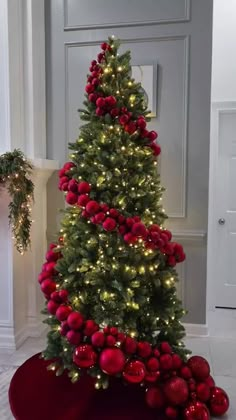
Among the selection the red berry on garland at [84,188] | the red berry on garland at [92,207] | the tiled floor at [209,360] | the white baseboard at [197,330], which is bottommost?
the tiled floor at [209,360]

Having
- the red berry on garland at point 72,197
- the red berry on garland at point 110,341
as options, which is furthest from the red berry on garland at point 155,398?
the red berry on garland at point 72,197

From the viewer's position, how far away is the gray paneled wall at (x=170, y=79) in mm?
2596

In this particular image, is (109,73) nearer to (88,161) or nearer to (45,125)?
(88,161)

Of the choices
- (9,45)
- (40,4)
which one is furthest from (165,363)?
(40,4)

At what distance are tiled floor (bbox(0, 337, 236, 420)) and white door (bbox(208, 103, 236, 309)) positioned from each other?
841 mm

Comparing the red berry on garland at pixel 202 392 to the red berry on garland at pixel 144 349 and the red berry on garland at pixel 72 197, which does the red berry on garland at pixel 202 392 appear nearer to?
the red berry on garland at pixel 144 349

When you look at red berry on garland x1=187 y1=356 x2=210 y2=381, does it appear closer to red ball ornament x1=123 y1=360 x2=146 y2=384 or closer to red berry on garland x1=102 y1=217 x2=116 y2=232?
red ball ornament x1=123 y1=360 x2=146 y2=384

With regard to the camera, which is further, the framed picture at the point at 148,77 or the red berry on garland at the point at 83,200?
the framed picture at the point at 148,77

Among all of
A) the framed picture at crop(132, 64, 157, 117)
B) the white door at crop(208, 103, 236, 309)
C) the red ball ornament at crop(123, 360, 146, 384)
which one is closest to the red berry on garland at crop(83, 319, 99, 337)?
the red ball ornament at crop(123, 360, 146, 384)

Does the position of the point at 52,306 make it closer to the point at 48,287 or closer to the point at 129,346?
the point at 48,287

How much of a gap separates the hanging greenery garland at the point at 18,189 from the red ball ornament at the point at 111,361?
3.39ft

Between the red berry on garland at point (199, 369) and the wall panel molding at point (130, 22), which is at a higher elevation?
the wall panel molding at point (130, 22)

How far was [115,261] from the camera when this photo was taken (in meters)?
1.85

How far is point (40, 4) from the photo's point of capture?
2678 millimetres
